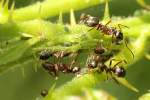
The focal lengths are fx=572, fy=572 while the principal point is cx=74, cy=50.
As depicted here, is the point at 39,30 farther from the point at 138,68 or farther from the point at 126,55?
the point at 138,68

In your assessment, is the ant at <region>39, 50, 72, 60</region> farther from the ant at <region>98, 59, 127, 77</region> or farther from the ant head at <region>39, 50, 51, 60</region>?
the ant at <region>98, 59, 127, 77</region>

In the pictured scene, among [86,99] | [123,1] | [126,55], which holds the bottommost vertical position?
[86,99]

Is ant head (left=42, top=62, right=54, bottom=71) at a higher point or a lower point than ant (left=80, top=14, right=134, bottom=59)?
lower

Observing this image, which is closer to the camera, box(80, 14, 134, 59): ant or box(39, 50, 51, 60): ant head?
box(39, 50, 51, 60): ant head

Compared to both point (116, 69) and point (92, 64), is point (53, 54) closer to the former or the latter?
point (92, 64)

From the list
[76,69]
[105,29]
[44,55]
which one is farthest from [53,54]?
[105,29]

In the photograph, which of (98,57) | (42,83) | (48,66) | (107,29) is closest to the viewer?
(107,29)

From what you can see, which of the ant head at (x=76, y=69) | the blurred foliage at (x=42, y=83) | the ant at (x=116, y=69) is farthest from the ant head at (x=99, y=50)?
the blurred foliage at (x=42, y=83)

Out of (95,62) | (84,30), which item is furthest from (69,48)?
(95,62)

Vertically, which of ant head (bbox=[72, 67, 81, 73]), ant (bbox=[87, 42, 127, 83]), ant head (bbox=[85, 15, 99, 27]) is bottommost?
ant head (bbox=[72, 67, 81, 73])

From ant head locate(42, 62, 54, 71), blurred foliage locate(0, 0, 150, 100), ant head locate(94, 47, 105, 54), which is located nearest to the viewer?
ant head locate(94, 47, 105, 54)

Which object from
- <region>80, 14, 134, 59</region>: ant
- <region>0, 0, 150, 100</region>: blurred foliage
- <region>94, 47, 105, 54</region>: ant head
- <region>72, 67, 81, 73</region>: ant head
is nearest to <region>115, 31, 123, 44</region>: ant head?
<region>80, 14, 134, 59</region>: ant
